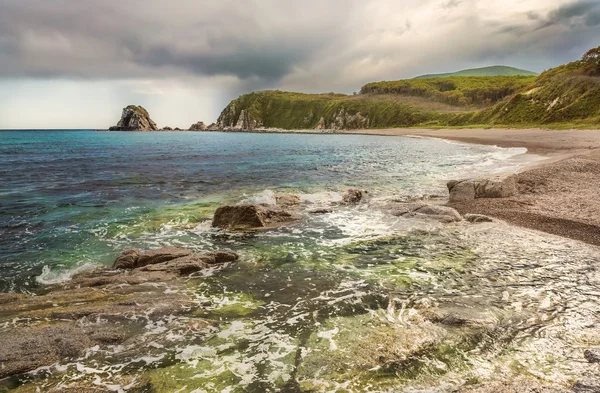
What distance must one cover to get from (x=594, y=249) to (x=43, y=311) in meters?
16.3

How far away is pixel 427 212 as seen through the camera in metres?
16.5

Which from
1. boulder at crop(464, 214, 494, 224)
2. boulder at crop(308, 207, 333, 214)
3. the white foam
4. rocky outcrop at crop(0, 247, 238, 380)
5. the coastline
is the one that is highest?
the coastline

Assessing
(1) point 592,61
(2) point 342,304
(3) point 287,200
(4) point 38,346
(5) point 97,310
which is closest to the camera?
(4) point 38,346

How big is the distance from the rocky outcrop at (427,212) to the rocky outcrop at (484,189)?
3.40 metres

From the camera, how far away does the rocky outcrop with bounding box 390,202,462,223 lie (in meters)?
15.6

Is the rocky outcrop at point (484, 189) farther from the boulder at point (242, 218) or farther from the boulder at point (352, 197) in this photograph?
the boulder at point (242, 218)

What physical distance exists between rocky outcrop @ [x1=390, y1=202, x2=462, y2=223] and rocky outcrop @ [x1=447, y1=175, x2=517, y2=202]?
340 centimetres

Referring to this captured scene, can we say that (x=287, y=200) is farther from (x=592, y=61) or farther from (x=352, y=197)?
(x=592, y=61)

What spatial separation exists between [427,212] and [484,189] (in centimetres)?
493

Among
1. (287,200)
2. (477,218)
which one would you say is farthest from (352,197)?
(477,218)

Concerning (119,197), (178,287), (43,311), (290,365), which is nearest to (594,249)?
(290,365)

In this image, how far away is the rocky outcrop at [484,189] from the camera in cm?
1862

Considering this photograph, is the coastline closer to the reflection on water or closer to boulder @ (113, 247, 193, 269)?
the reflection on water

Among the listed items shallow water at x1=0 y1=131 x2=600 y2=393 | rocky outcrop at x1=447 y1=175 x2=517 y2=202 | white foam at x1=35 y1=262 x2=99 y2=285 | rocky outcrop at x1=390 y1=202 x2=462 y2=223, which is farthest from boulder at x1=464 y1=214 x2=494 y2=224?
white foam at x1=35 y1=262 x2=99 y2=285
